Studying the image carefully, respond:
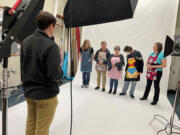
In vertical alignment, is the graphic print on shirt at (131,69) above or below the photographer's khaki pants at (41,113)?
above

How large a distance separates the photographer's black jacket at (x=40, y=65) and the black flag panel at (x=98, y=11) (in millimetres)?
228

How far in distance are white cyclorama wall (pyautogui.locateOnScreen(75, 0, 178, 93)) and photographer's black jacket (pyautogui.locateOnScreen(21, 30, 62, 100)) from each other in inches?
113

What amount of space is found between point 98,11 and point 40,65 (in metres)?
0.60

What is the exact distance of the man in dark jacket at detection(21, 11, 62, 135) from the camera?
3.05 feet

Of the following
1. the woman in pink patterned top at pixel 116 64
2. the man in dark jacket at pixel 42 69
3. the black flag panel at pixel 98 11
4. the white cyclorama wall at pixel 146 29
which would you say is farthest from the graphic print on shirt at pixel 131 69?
the man in dark jacket at pixel 42 69

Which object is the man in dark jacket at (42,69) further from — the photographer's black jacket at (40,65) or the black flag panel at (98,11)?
the black flag panel at (98,11)

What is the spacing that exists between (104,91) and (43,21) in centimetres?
258

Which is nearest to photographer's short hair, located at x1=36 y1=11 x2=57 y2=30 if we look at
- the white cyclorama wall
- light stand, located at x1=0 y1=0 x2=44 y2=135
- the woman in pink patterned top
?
light stand, located at x1=0 y1=0 x2=44 y2=135

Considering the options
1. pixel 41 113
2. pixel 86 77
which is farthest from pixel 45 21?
pixel 86 77

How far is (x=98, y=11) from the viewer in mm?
1046

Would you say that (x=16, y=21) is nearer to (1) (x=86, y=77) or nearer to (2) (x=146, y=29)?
(1) (x=86, y=77)

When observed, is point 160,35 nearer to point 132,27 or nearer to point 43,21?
point 132,27

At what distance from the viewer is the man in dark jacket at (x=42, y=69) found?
36.6 inches

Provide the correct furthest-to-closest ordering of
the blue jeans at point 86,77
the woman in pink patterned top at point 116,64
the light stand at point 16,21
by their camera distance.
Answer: the blue jeans at point 86,77 → the woman in pink patterned top at point 116,64 → the light stand at point 16,21
